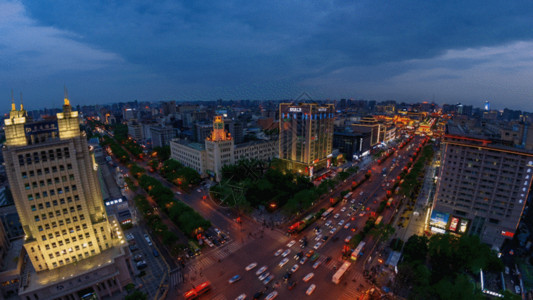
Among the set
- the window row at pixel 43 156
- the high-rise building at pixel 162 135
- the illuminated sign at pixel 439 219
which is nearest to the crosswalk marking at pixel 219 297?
the window row at pixel 43 156

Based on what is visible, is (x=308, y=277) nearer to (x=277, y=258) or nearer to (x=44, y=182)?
(x=277, y=258)

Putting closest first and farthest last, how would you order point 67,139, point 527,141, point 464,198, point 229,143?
point 67,139, point 527,141, point 464,198, point 229,143

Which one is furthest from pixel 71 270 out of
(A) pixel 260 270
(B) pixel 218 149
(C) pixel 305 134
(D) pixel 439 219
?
(D) pixel 439 219

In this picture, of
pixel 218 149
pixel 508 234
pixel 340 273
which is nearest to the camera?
pixel 340 273

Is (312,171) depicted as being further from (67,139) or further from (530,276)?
(67,139)

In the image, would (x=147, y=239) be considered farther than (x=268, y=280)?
Yes

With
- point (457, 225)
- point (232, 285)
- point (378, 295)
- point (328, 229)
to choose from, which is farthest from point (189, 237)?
point (457, 225)

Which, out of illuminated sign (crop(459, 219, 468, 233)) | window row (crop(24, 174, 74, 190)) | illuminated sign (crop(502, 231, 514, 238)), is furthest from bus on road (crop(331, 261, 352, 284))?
window row (crop(24, 174, 74, 190))
